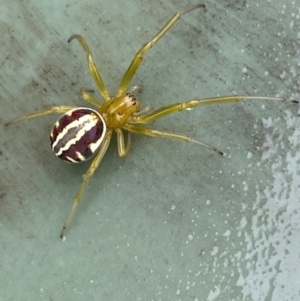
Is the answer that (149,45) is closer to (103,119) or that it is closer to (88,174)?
(103,119)

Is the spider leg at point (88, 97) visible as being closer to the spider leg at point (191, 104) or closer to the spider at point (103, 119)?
the spider at point (103, 119)

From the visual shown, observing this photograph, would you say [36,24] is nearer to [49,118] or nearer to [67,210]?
[49,118]

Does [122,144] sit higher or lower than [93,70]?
lower

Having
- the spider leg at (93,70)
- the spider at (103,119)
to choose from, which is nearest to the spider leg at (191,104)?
the spider at (103,119)

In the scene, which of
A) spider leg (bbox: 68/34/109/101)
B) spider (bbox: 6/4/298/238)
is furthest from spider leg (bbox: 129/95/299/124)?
spider leg (bbox: 68/34/109/101)

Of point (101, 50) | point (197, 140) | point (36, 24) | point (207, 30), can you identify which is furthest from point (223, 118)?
point (36, 24)

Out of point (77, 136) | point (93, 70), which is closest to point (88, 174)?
point (77, 136)

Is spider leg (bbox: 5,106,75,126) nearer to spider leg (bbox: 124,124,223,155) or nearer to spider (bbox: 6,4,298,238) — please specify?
spider (bbox: 6,4,298,238)
